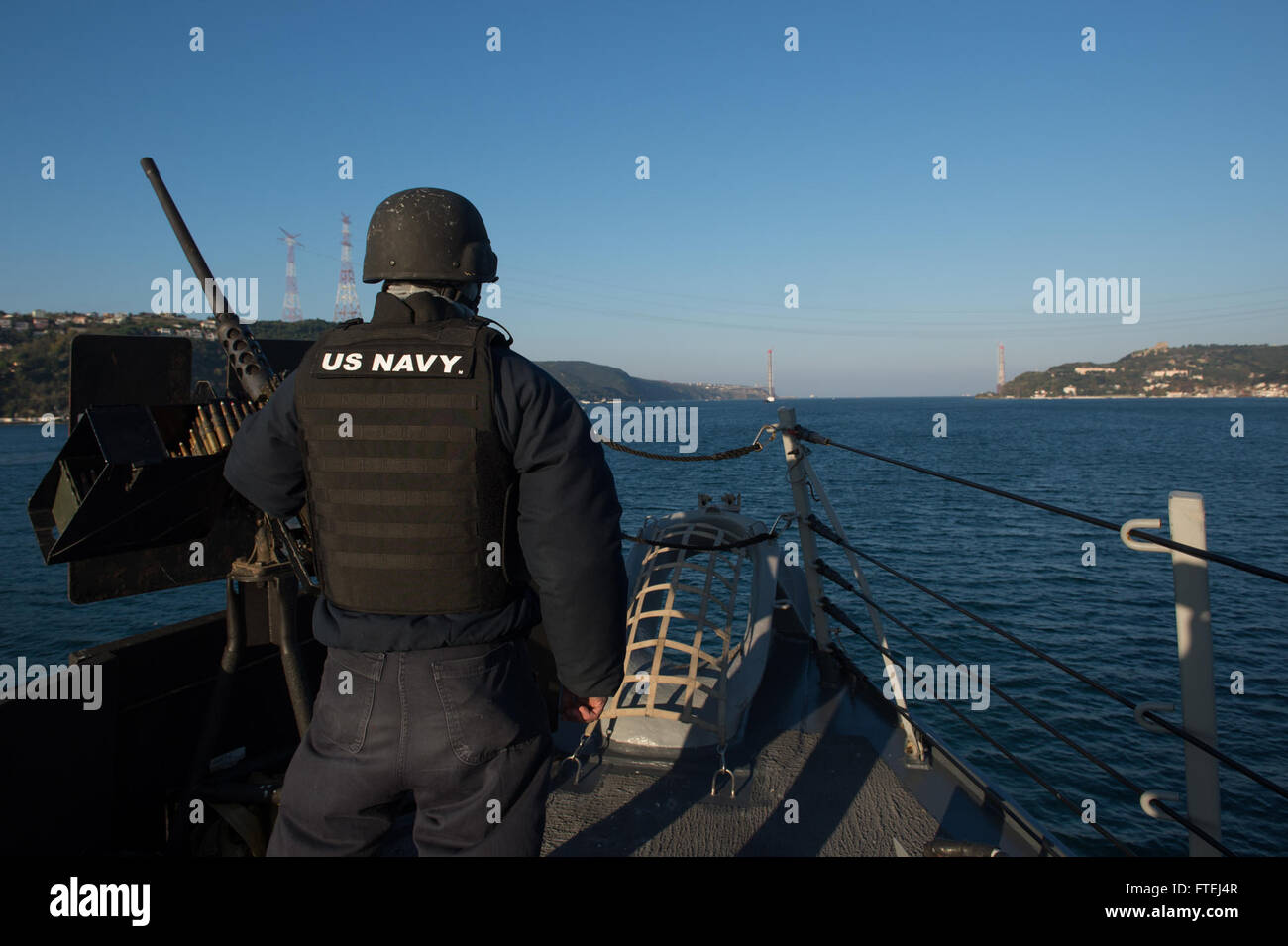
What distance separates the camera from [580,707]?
268 centimetres

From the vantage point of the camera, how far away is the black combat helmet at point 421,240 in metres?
2.58

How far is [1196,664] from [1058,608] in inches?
869

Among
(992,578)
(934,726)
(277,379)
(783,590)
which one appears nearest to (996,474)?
(992,578)

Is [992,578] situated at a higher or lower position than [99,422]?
lower

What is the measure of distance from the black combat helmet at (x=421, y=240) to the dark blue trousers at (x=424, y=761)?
1.26 metres

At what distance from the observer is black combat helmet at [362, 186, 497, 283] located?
8.45ft

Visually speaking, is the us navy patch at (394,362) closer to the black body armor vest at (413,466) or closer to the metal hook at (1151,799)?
the black body armor vest at (413,466)

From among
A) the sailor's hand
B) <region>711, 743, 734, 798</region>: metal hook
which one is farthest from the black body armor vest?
<region>711, 743, 734, 798</region>: metal hook

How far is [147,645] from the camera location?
13.2 feet

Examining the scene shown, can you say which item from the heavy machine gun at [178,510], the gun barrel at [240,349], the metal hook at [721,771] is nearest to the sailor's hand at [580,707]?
the heavy machine gun at [178,510]

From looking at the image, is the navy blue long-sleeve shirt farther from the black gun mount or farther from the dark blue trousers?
the black gun mount

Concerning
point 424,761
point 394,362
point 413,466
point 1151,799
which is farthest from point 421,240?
point 1151,799
